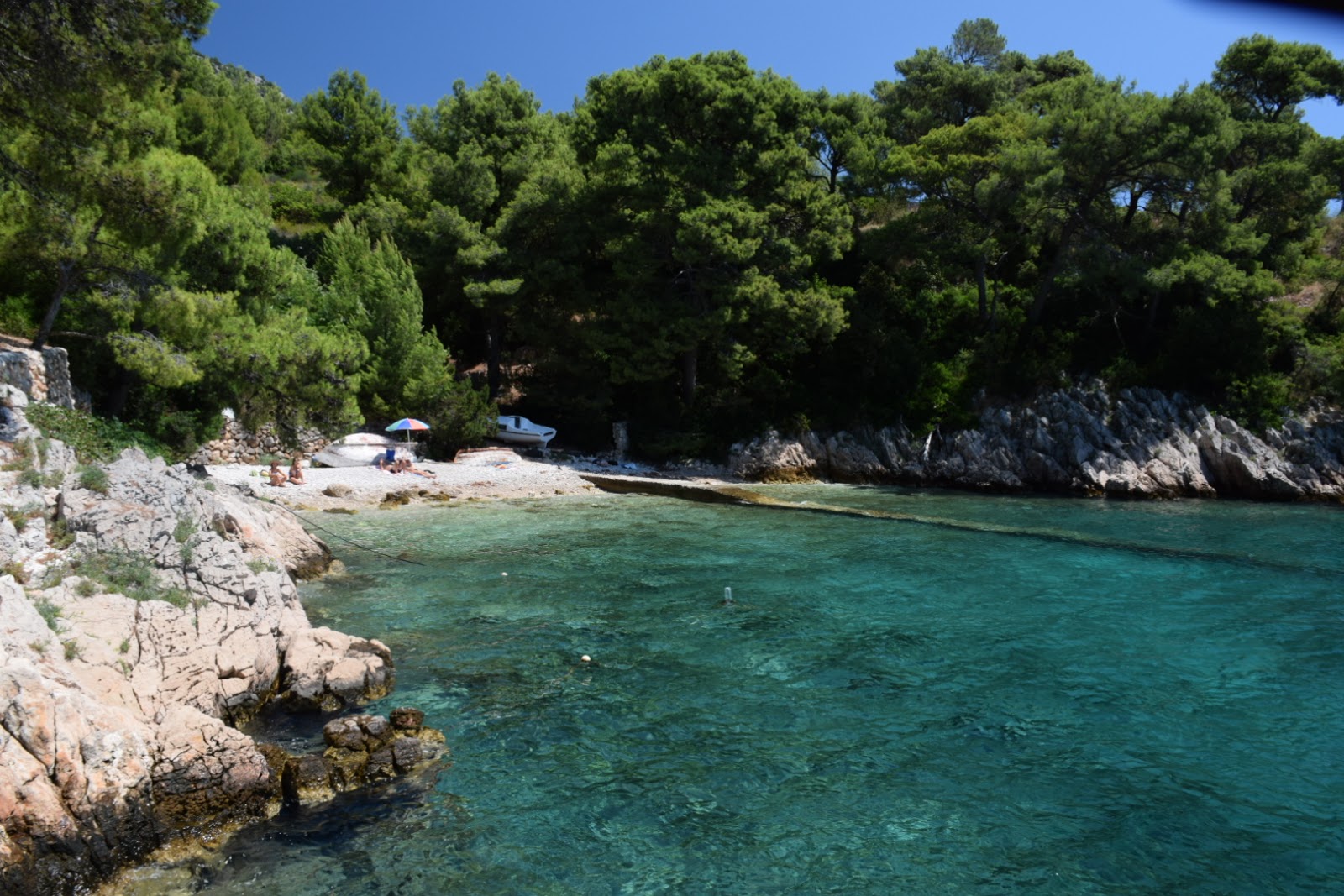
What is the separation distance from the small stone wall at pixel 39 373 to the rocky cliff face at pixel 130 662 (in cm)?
272

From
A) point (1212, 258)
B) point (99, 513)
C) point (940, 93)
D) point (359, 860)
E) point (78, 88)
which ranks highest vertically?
point (940, 93)

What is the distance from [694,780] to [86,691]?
5618 mm

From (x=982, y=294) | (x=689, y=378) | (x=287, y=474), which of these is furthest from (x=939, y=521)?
(x=287, y=474)

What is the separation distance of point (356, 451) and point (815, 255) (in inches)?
731

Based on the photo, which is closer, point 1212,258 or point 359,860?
point 359,860

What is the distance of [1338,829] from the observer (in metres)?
7.55

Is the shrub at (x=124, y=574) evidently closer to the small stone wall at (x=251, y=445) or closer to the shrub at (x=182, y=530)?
the shrub at (x=182, y=530)

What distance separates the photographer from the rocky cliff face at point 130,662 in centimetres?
662

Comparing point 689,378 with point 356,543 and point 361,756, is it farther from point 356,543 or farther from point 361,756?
point 361,756

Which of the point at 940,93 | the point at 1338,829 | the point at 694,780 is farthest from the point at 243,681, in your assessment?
the point at 940,93

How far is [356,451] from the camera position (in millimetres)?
28859

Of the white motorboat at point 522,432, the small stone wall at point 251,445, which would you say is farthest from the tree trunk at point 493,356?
the small stone wall at point 251,445

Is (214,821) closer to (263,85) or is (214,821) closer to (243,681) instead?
(243,681)

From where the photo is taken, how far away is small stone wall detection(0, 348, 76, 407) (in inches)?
605
